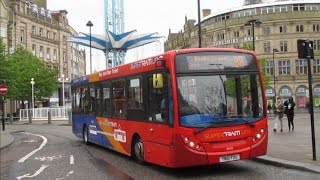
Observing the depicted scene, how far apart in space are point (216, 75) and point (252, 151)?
194 cm

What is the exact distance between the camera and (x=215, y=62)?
11.8 meters

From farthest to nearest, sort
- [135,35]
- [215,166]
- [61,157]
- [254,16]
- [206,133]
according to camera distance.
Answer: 1. [254,16]
2. [135,35]
3. [61,157]
4. [215,166]
5. [206,133]

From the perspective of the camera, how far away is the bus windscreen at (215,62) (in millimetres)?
11594

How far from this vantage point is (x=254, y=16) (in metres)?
90.1

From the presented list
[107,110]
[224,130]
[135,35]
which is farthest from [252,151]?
[135,35]

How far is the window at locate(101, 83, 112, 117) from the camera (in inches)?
647

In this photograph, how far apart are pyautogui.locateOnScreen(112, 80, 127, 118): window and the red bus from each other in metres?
1.22

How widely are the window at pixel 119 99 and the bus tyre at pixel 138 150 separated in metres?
1.03

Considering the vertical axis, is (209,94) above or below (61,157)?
above

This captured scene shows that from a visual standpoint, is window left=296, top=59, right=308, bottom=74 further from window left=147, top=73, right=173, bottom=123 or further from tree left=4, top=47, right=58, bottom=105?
window left=147, top=73, right=173, bottom=123

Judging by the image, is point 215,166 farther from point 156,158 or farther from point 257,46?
point 257,46

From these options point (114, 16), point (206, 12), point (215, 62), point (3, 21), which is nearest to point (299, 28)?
point (206, 12)

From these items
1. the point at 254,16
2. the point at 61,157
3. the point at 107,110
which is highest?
the point at 254,16

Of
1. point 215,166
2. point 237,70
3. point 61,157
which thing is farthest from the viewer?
point 61,157
